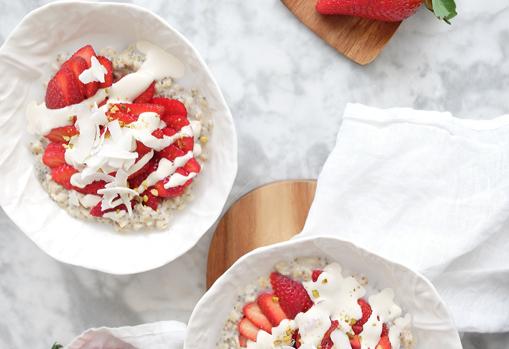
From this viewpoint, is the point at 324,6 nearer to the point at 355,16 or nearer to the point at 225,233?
the point at 355,16

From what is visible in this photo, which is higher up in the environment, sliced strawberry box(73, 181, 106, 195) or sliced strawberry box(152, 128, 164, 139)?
sliced strawberry box(152, 128, 164, 139)

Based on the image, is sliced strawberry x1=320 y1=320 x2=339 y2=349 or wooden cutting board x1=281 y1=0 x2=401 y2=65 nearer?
sliced strawberry x1=320 y1=320 x2=339 y2=349

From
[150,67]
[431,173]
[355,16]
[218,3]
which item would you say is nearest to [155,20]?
[150,67]

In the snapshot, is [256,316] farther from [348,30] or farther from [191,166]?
[348,30]

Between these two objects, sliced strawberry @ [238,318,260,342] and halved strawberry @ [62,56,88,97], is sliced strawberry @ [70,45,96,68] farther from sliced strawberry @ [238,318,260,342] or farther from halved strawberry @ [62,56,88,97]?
sliced strawberry @ [238,318,260,342]

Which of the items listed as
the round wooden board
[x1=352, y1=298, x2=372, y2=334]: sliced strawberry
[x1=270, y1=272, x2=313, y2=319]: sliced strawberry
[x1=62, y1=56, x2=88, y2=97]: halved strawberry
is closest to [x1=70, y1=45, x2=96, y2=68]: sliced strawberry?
[x1=62, y1=56, x2=88, y2=97]: halved strawberry

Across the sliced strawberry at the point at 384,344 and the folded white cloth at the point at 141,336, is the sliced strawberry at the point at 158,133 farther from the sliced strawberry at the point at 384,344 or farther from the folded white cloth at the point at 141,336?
the sliced strawberry at the point at 384,344
